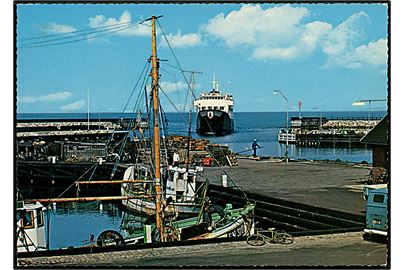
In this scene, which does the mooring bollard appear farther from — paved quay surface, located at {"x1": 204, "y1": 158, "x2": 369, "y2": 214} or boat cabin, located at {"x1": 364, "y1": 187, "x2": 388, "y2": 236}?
boat cabin, located at {"x1": 364, "y1": 187, "x2": 388, "y2": 236}

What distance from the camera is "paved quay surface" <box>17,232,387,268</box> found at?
5.38 meters

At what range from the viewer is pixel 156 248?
5598mm

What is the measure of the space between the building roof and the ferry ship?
113 cm

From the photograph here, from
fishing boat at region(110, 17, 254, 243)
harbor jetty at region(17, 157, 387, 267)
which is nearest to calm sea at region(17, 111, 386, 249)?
harbor jetty at region(17, 157, 387, 267)

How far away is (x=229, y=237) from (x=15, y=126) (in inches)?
75.7

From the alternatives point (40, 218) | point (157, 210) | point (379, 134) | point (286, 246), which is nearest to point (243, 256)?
point (286, 246)

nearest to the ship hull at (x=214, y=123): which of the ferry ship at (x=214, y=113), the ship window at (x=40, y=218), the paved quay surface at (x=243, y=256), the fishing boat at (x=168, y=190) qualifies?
the ferry ship at (x=214, y=113)

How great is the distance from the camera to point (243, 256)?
5465mm

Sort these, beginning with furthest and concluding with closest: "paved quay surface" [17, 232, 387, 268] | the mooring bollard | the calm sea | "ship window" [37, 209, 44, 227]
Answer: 1. the mooring bollard
2. the calm sea
3. "ship window" [37, 209, 44, 227]
4. "paved quay surface" [17, 232, 387, 268]

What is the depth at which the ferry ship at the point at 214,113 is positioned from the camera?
585 centimetres

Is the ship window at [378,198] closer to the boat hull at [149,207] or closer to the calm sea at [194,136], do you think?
the calm sea at [194,136]

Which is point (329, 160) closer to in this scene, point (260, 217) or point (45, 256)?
point (260, 217)

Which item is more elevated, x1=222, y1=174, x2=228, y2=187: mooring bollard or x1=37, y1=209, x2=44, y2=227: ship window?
x1=222, y1=174, x2=228, y2=187: mooring bollard

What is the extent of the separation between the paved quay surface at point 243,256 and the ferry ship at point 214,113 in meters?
0.98
